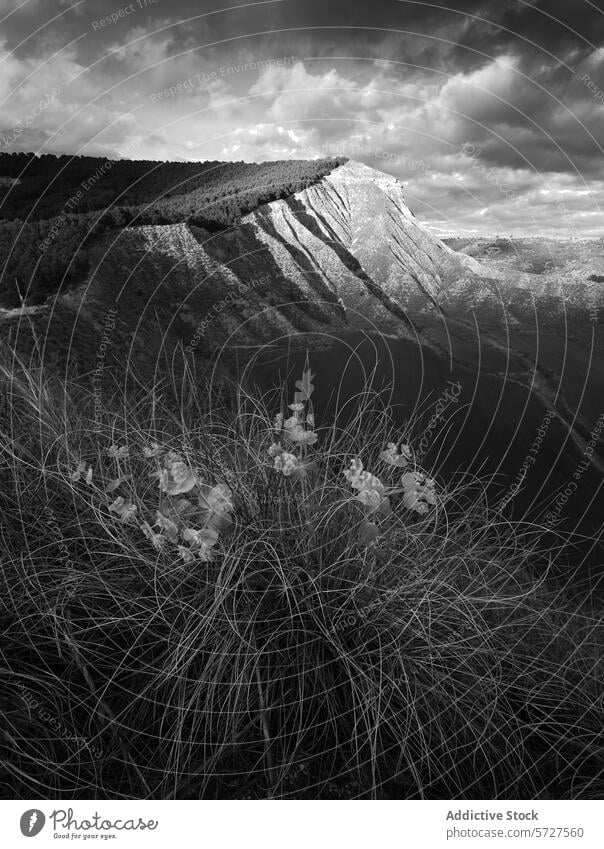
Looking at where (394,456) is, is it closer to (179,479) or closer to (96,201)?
(179,479)

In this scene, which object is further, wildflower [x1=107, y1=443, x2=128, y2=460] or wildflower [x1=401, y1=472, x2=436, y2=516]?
wildflower [x1=107, y1=443, x2=128, y2=460]

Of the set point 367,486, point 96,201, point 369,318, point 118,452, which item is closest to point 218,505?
point 367,486

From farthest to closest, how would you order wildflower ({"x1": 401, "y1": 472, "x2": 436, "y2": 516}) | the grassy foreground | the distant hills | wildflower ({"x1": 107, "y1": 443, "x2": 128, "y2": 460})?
the distant hills < wildflower ({"x1": 107, "y1": 443, "x2": 128, "y2": 460}) < wildflower ({"x1": 401, "y1": 472, "x2": 436, "y2": 516}) < the grassy foreground

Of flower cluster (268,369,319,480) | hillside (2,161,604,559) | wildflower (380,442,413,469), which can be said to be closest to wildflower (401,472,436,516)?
wildflower (380,442,413,469)

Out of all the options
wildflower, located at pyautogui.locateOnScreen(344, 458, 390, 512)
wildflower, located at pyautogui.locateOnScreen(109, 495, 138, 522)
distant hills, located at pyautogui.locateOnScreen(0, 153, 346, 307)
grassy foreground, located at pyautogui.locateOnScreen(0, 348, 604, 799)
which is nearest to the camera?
grassy foreground, located at pyautogui.locateOnScreen(0, 348, 604, 799)
